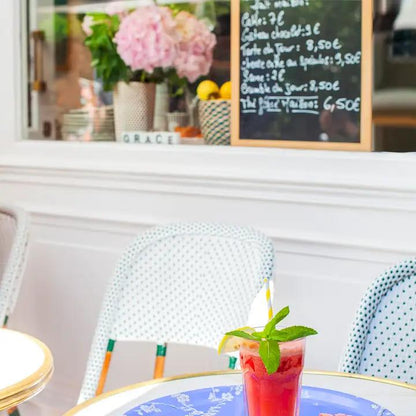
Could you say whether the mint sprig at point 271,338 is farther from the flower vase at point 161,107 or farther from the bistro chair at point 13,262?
the flower vase at point 161,107

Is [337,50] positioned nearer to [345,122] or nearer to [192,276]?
[345,122]

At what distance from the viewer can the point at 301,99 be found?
7.79ft

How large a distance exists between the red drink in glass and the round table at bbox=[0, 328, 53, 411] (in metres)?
0.47

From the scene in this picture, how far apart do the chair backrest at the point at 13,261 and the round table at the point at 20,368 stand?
1.44 feet

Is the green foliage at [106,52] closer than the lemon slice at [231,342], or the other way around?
the lemon slice at [231,342]

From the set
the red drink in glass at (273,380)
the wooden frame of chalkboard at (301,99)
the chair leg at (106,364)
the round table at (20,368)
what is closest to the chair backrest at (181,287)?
the chair leg at (106,364)

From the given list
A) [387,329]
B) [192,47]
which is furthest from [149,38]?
[387,329]

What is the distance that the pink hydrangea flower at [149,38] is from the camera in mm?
2645

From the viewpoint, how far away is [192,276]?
207 cm

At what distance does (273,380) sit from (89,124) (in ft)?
6.11

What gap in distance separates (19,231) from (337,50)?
93 centimetres

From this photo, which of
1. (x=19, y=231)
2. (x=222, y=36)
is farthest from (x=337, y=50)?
(x=19, y=231)

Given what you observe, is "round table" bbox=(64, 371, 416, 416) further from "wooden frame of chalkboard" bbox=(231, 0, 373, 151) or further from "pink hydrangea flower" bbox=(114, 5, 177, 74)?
"pink hydrangea flower" bbox=(114, 5, 177, 74)

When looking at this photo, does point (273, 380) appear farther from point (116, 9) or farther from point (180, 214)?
point (116, 9)
